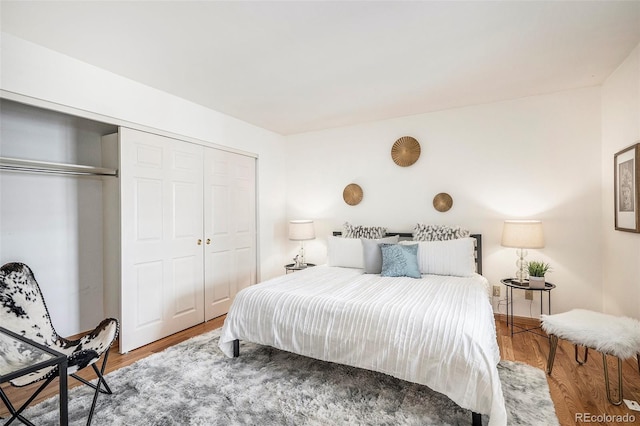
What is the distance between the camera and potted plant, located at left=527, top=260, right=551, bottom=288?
3.10 m

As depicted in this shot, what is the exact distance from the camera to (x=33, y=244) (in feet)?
9.60

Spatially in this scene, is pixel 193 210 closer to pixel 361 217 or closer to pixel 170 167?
pixel 170 167

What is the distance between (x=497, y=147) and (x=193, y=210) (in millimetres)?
3552

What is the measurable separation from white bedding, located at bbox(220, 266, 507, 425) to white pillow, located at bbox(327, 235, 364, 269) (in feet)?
1.98

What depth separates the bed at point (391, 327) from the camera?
1.77 m

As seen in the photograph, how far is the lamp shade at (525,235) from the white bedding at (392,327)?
22.1 inches

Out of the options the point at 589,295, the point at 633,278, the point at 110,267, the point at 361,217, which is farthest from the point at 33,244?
the point at 589,295

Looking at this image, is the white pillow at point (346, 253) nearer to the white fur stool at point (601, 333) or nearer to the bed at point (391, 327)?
the bed at point (391, 327)

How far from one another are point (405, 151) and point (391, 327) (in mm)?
2665

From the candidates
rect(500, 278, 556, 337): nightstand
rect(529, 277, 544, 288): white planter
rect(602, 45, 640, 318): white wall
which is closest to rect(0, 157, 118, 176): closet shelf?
rect(500, 278, 556, 337): nightstand

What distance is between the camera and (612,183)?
299 cm

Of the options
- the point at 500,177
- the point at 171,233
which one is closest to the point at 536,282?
the point at 500,177

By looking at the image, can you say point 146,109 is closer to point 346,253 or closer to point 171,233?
point 171,233

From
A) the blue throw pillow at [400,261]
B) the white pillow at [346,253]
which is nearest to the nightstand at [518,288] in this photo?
the blue throw pillow at [400,261]
